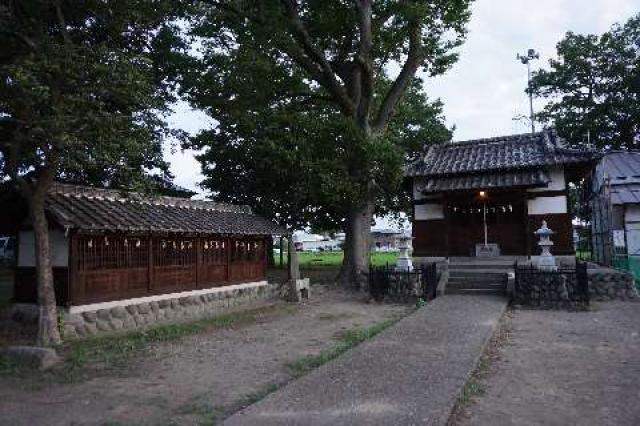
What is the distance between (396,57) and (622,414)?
17.9m

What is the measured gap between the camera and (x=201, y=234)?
1577cm

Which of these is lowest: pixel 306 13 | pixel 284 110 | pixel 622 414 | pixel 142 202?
pixel 622 414

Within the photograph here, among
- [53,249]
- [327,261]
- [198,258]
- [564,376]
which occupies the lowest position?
[564,376]

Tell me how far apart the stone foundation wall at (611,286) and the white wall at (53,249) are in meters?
16.3

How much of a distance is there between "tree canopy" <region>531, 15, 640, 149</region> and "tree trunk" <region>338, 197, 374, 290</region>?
20.8 m

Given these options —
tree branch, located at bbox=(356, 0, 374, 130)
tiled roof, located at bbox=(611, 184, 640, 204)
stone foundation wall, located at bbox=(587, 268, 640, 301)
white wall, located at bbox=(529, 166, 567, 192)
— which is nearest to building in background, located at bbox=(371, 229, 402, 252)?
tiled roof, located at bbox=(611, 184, 640, 204)

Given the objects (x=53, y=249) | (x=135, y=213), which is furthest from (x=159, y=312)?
(x=53, y=249)

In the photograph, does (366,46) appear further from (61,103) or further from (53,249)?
(53,249)

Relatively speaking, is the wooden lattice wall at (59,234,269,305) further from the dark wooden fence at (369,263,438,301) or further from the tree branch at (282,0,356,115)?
the tree branch at (282,0,356,115)

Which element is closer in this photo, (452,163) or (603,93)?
(452,163)

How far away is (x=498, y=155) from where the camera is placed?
22.7 metres

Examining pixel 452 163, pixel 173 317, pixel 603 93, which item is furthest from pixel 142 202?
pixel 603 93

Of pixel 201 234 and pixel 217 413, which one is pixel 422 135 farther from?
pixel 217 413

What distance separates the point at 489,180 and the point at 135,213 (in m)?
14.4
